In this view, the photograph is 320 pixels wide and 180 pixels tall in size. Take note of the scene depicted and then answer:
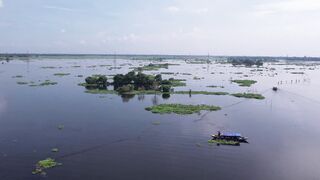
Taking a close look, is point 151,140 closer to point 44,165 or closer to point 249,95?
point 44,165

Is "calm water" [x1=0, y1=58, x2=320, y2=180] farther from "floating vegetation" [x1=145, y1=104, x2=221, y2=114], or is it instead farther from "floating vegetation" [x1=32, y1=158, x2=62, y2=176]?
"floating vegetation" [x1=145, y1=104, x2=221, y2=114]

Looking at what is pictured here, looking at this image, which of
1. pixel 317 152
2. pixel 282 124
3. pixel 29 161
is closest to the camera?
pixel 29 161

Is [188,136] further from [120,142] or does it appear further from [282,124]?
[282,124]

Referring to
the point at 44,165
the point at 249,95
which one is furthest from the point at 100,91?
the point at 44,165

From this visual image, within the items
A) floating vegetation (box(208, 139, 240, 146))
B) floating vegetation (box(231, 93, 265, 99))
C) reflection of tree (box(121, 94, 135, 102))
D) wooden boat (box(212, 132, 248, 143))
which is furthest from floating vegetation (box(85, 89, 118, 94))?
floating vegetation (box(208, 139, 240, 146))

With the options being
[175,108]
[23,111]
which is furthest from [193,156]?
[23,111]
